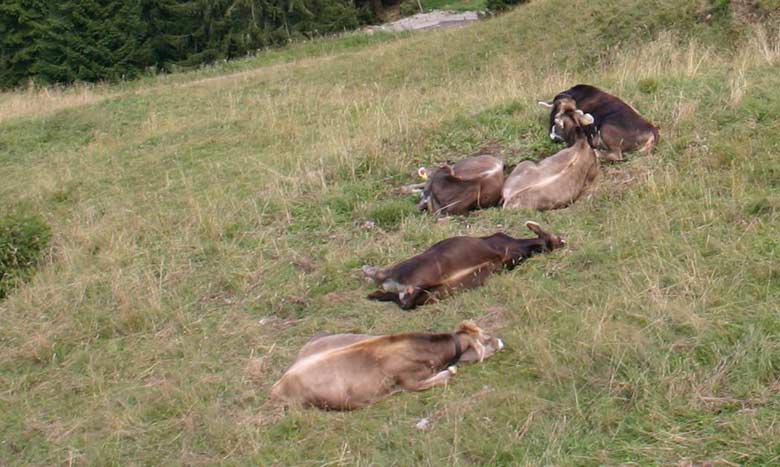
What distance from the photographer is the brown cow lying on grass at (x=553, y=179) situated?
8.00 metres

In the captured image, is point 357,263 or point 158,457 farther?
point 357,263

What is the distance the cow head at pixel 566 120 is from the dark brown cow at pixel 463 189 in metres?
0.94

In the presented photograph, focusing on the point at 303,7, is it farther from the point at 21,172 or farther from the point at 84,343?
the point at 84,343

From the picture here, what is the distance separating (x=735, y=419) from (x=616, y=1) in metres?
13.9

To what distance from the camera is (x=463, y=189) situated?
8.17 m

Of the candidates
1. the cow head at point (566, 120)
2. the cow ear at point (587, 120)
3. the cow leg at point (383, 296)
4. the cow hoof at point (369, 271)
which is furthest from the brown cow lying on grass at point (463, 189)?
the cow leg at point (383, 296)

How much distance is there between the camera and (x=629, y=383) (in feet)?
16.2

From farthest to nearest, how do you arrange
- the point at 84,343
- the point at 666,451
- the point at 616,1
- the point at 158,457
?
1. the point at 616,1
2. the point at 84,343
3. the point at 158,457
4. the point at 666,451

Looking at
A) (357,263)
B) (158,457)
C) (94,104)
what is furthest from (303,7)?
(158,457)

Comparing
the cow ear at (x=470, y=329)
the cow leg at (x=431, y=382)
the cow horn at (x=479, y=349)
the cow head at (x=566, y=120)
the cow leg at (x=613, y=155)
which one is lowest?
the cow leg at (x=431, y=382)

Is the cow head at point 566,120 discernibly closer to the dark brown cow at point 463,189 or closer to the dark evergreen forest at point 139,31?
the dark brown cow at point 463,189

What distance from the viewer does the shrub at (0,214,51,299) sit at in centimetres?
840

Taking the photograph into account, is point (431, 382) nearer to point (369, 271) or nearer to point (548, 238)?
point (369, 271)

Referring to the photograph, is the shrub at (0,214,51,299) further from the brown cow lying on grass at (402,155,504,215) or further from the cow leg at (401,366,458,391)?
the cow leg at (401,366,458,391)
